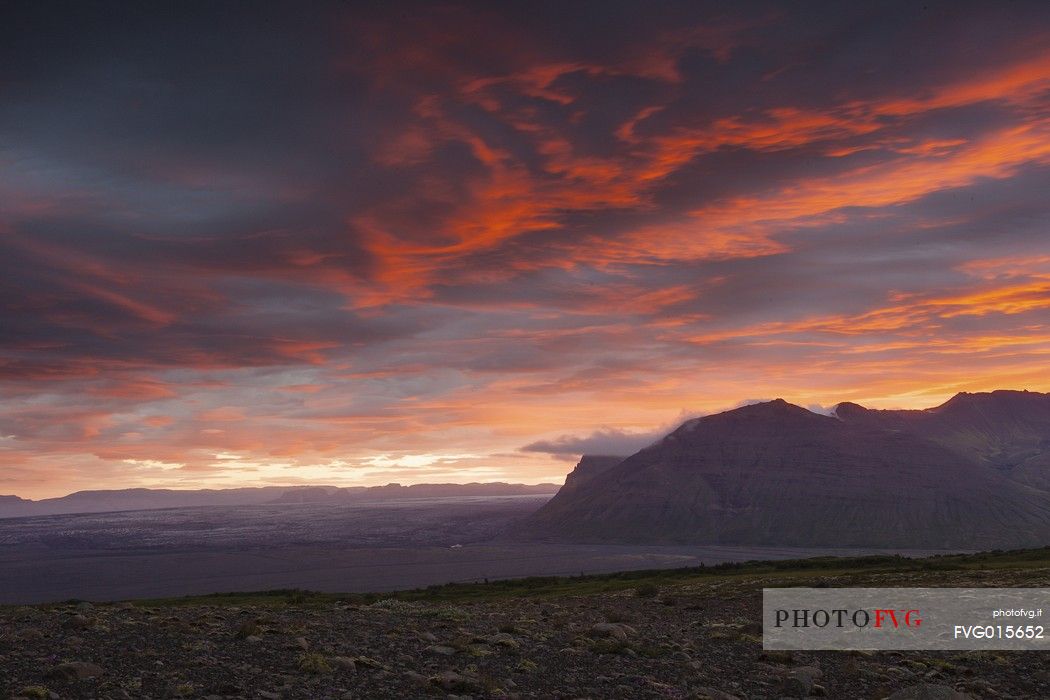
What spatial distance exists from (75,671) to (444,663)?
8.29 m

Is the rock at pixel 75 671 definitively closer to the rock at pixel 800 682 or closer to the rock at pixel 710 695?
the rock at pixel 710 695

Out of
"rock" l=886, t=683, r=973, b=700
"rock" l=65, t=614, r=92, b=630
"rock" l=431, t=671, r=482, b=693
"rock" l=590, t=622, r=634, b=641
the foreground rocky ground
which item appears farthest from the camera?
"rock" l=590, t=622, r=634, b=641

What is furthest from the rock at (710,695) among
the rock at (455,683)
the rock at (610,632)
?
the rock at (610,632)

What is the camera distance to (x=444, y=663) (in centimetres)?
1959

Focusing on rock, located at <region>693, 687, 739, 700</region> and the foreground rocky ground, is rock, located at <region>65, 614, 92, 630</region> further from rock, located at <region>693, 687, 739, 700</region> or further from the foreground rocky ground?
rock, located at <region>693, 687, 739, 700</region>

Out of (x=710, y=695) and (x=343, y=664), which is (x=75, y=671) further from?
(x=710, y=695)

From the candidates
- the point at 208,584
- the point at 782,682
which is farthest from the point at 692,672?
the point at 208,584

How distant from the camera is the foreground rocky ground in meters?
16.5

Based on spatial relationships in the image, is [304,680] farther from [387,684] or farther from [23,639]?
[23,639]

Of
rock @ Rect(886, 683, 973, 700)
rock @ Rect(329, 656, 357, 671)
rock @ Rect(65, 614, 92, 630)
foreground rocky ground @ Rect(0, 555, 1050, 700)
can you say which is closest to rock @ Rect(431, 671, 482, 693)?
foreground rocky ground @ Rect(0, 555, 1050, 700)

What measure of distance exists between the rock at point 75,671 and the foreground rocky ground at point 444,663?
0.04 meters

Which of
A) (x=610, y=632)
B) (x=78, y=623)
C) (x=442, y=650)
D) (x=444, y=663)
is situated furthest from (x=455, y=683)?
(x=78, y=623)

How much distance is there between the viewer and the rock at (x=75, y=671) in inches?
633

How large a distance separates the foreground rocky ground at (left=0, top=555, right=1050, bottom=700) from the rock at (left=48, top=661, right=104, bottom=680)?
0.04m
